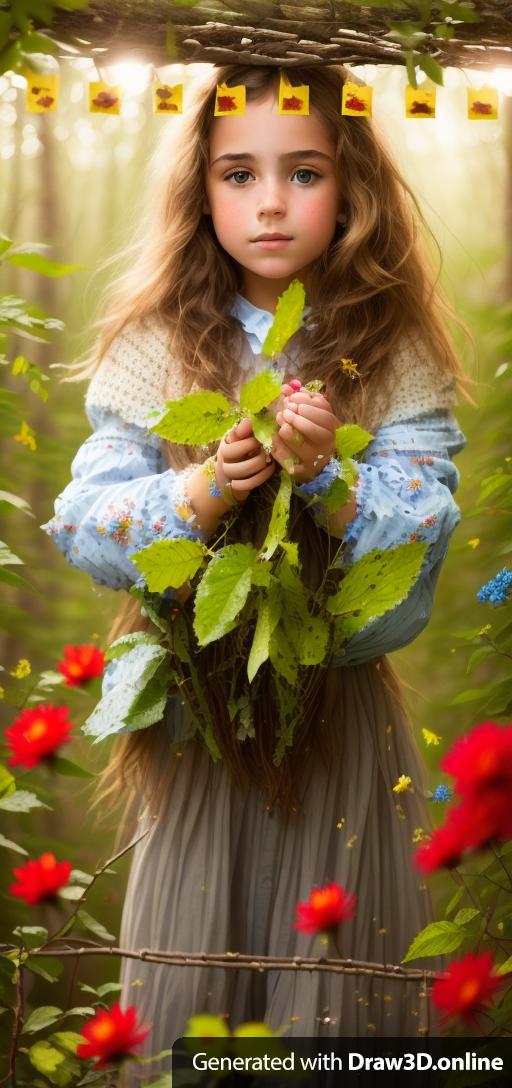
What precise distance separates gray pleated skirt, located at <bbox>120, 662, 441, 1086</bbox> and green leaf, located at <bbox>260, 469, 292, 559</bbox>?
0.82 ft

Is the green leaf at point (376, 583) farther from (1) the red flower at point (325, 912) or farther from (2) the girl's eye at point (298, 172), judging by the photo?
(2) the girl's eye at point (298, 172)

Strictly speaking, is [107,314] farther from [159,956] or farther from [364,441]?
[159,956]

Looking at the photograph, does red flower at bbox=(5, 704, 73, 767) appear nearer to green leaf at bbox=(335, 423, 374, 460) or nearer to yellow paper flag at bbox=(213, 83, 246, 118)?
green leaf at bbox=(335, 423, 374, 460)

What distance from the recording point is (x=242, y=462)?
121 cm

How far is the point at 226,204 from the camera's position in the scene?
1.34 metres

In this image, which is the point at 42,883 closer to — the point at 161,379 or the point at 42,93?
the point at 161,379

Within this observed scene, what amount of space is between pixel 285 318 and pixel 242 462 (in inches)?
5.8

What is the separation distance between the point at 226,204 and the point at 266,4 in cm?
22

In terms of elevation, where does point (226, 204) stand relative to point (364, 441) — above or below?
above

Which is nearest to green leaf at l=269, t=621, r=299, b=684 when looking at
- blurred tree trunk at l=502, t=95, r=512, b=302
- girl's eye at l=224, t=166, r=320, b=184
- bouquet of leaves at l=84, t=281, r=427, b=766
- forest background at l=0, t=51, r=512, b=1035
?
bouquet of leaves at l=84, t=281, r=427, b=766

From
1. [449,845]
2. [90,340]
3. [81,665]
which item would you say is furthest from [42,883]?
[90,340]

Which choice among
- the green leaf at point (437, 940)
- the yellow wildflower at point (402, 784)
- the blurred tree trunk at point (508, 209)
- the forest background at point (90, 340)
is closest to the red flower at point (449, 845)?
the green leaf at point (437, 940)

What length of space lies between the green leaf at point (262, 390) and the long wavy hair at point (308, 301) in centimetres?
15

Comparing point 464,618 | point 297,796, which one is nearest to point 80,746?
point 464,618
